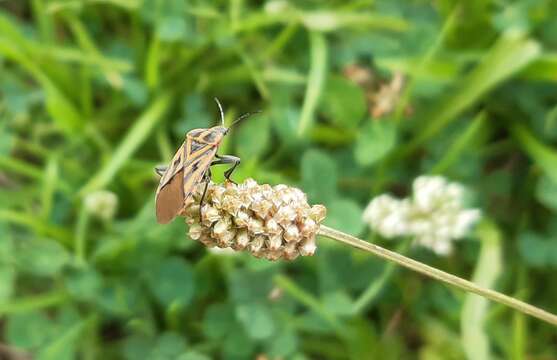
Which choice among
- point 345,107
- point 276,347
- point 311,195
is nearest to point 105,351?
point 276,347

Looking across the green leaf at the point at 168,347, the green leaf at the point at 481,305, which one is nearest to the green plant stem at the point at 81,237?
the green leaf at the point at 168,347

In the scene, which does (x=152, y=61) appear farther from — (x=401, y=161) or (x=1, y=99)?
(x=401, y=161)

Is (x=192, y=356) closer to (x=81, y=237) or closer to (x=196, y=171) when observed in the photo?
(x=81, y=237)

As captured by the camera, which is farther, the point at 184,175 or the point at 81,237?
the point at 81,237

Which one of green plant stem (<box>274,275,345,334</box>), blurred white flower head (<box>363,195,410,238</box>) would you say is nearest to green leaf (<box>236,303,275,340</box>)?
green plant stem (<box>274,275,345,334</box>)

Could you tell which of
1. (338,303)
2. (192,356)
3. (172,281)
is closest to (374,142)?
(338,303)

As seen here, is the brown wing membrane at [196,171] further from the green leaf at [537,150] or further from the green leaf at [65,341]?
the green leaf at [537,150]

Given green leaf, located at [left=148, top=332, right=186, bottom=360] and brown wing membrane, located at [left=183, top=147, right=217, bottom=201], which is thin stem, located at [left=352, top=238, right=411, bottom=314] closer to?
green leaf, located at [left=148, top=332, right=186, bottom=360]
